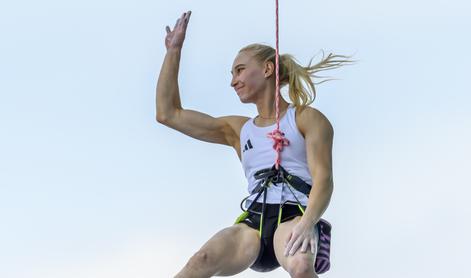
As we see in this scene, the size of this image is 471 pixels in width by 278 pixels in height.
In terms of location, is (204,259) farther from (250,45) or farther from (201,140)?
(250,45)

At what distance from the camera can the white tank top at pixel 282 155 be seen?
869 cm

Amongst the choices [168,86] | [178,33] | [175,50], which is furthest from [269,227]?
[178,33]

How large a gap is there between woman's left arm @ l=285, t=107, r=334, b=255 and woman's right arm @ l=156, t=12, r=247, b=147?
2.51 feet

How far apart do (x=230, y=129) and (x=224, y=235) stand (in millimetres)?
1086

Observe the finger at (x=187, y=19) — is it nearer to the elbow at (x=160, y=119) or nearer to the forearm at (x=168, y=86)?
the forearm at (x=168, y=86)

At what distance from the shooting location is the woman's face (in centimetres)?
901

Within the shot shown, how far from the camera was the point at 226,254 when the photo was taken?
8438mm

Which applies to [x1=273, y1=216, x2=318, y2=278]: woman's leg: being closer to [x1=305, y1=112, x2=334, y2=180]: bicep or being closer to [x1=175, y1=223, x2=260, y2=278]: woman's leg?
→ [x1=175, y1=223, x2=260, y2=278]: woman's leg

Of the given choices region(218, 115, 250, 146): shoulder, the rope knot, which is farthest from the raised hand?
the rope knot

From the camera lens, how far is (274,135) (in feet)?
28.5

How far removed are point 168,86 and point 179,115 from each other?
10.3 inches

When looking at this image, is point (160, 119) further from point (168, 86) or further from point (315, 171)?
point (315, 171)

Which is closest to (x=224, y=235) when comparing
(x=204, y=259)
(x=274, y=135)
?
(x=204, y=259)

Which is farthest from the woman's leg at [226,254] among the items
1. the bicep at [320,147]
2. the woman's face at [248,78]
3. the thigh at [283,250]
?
the woman's face at [248,78]
